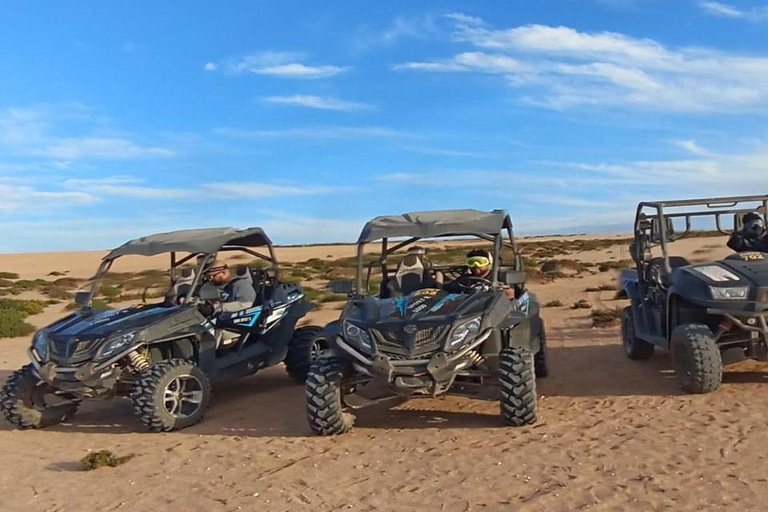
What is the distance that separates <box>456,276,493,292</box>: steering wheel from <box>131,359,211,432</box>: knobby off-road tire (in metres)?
2.73

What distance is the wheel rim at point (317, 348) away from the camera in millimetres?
9594

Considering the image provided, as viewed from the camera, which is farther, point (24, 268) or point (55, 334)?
point (24, 268)

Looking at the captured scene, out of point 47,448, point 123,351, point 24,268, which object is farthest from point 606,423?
point 24,268

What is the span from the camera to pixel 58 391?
767 cm

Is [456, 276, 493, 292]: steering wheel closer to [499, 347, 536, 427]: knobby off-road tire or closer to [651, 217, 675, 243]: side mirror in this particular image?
[499, 347, 536, 427]: knobby off-road tire

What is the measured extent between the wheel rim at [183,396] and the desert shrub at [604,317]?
27.0 ft

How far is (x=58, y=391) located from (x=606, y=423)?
206 inches

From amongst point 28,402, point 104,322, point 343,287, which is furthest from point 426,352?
point 28,402

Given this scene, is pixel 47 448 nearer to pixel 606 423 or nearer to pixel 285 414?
pixel 285 414

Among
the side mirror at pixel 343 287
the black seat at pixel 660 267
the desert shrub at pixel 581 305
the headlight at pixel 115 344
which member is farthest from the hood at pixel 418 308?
the desert shrub at pixel 581 305

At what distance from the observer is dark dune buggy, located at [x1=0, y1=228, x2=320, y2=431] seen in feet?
23.8

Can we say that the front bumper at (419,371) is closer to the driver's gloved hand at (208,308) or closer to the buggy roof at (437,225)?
the buggy roof at (437,225)

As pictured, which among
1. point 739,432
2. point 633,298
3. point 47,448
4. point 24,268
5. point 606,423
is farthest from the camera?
point 24,268

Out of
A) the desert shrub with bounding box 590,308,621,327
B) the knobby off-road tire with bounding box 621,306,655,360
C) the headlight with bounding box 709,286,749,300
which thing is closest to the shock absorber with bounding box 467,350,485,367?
the headlight with bounding box 709,286,749,300
